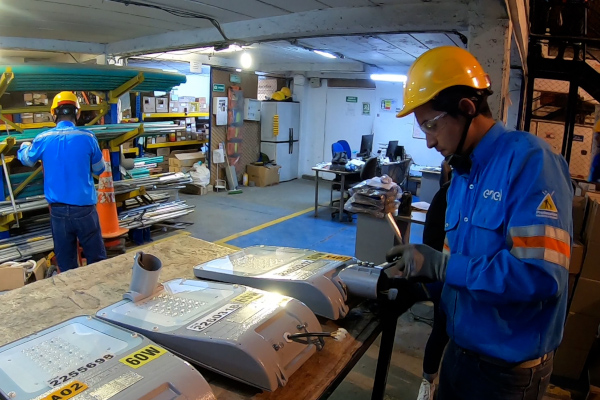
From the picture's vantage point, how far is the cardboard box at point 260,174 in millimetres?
9367

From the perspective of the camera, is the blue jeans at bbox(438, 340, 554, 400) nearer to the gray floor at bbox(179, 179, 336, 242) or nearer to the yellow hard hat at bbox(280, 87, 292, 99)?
the gray floor at bbox(179, 179, 336, 242)

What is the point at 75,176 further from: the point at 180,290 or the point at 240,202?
the point at 240,202

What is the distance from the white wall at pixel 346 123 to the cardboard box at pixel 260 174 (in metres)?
1.50

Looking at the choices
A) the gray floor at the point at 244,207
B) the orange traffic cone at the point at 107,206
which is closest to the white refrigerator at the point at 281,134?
the gray floor at the point at 244,207

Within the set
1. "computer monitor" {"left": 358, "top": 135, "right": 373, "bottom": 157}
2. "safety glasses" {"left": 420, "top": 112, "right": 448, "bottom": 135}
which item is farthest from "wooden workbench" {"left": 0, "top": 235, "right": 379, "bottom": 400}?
"computer monitor" {"left": 358, "top": 135, "right": 373, "bottom": 157}

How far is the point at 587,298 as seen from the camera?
9.73ft

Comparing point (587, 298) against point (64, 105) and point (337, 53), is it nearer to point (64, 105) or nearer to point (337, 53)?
point (64, 105)

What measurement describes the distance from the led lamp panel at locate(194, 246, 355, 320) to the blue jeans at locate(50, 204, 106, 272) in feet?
7.93

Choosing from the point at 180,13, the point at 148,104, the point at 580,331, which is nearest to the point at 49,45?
the point at 148,104

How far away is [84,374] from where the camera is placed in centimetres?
100

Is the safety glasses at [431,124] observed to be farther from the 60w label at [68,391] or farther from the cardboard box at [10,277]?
the cardboard box at [10,277]

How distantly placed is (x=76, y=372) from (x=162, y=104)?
719 cm

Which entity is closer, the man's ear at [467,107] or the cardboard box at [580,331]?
the man's ear at [467,107]

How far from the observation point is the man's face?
4.48ft
